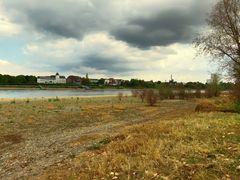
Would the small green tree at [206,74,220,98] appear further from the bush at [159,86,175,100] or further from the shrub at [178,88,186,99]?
the bush at [159,86,175,100]

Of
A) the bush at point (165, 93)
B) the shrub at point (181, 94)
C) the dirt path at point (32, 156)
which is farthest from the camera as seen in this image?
the shrub at point (181, 94)

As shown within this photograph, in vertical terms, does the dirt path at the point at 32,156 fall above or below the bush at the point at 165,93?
below

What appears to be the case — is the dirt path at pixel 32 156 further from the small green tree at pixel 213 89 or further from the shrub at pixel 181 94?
the small green tree at pixel 213 89

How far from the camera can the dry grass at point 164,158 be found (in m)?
8.42

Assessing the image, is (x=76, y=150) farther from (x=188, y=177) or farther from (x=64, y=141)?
(x=188, y=177)

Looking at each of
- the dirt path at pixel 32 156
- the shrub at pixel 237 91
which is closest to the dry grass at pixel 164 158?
the dirt path at pixel 32 156

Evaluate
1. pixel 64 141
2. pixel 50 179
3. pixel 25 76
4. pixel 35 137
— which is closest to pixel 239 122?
pixel 64 141

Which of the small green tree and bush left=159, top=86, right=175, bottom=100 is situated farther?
the small green tree

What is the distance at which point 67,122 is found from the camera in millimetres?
26469

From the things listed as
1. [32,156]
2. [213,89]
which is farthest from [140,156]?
[213,89]

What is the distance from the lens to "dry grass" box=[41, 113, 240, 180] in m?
8.42

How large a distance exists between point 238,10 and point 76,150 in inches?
762

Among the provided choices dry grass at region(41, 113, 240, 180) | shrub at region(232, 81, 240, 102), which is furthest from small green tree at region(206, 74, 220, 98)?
dry grass at region(41, 113, 240, 180)

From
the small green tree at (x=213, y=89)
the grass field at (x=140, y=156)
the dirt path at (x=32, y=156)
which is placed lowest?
the dirt path at (x=32, y=156)
